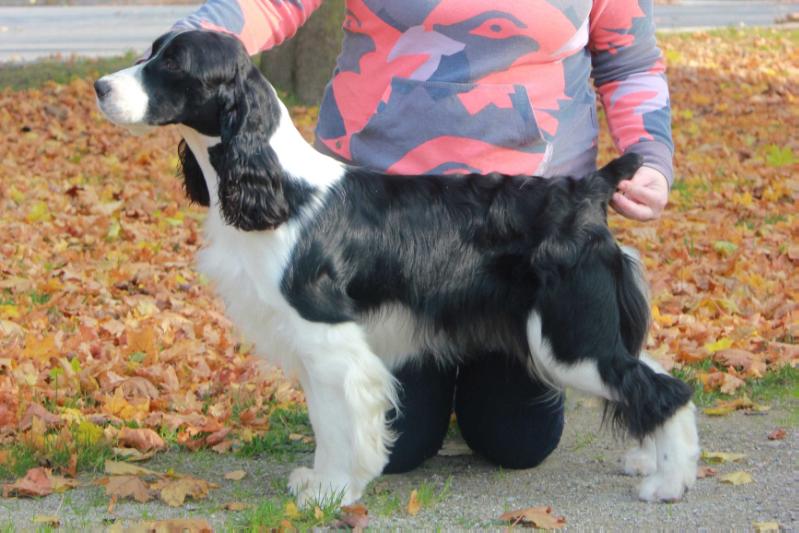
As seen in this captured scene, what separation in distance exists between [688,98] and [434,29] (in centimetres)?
894

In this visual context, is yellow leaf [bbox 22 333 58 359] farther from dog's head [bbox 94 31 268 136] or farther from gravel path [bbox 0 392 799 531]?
dog's head [bbox 94 31 268 136]

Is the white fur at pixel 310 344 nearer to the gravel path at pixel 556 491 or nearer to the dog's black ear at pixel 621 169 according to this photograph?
the gravel path at pixel 556 491

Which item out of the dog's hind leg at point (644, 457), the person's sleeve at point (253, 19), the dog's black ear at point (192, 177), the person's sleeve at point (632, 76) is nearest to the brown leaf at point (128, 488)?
the dog's black ear at point (192, 177)

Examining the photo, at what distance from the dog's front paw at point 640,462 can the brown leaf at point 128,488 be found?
171cm

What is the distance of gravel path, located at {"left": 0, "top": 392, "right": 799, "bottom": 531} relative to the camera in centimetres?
362

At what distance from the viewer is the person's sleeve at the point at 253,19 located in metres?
3.62

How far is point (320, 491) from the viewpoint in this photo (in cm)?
376

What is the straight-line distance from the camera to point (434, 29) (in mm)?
3971

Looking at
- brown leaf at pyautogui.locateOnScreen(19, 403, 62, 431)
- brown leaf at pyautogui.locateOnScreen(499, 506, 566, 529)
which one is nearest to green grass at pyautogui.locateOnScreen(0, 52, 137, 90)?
brown leaf at pyautogui.locateOnScreen(19, 403, 62, 431)

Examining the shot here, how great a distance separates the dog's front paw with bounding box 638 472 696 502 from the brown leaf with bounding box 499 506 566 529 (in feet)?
1.12

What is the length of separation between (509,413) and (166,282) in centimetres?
288

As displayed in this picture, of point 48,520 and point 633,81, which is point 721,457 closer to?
point 633,81

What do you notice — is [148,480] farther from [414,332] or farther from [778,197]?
[778,197]

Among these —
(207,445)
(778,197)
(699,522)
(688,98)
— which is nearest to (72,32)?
(688,98)
